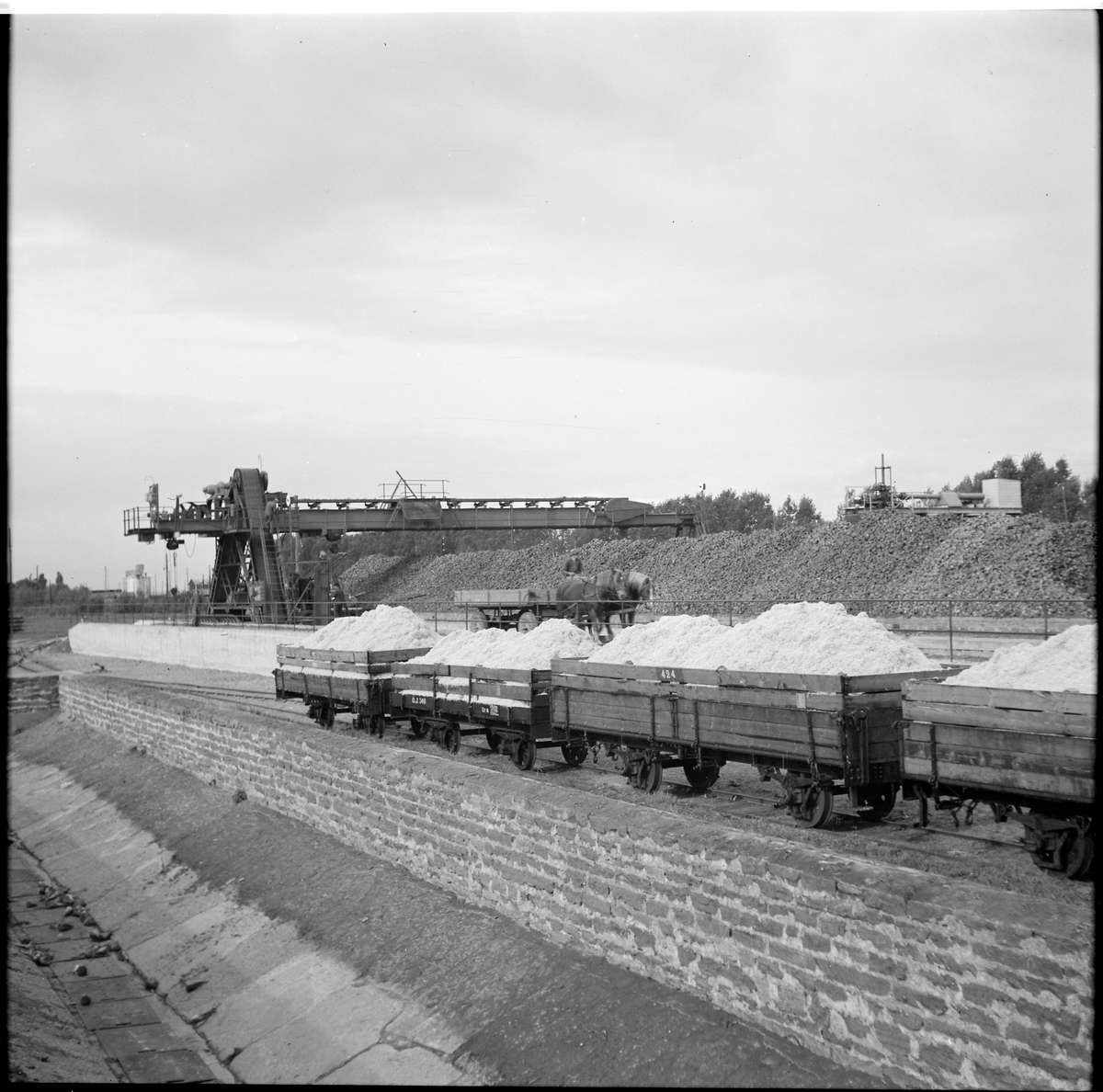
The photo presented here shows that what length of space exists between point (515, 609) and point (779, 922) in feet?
59.8

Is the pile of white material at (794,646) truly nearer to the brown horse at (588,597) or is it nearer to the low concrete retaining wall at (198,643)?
the brown horse at (588,597)

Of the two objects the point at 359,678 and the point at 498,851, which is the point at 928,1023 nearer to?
the point at 498,851

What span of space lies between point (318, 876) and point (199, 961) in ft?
5.15

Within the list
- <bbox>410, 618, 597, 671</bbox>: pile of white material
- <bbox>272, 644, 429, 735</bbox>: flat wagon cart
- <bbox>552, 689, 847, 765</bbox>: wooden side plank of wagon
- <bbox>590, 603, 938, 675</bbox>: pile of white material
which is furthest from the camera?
<bbox>272, 644, 429, 735</bbox>: flat wagon cart

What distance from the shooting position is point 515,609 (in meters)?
24.6

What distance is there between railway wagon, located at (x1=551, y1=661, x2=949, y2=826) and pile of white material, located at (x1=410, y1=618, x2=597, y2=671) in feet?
4.24

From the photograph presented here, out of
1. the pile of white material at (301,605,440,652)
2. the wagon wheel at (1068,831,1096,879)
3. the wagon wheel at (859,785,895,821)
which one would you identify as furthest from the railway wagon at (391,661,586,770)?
the wagon wheel at (1068,831,1096,879)

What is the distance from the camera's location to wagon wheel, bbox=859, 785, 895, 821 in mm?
8859

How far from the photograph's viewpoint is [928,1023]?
5.56m

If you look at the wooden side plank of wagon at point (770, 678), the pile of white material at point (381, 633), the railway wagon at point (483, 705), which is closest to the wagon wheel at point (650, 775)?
the wooden side plank of wagon at point (770, 678)

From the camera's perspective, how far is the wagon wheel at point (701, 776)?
10.9 m

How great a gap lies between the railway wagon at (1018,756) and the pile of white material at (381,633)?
1036 cm

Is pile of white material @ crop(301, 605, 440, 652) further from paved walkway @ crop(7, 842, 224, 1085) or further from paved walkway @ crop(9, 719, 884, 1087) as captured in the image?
paved walkway @ crop(7, 842, 224, 1085)

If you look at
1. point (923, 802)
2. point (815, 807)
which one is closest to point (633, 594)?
point (815, 807)
